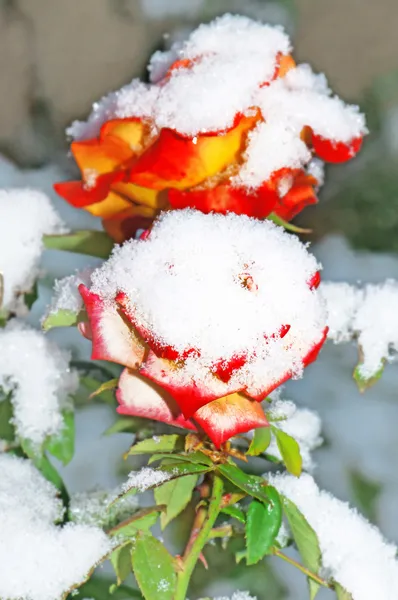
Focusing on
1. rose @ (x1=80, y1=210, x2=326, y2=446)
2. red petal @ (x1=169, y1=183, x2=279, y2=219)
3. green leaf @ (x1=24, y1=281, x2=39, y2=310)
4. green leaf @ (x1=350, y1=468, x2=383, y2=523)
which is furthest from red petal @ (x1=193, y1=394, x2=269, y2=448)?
green leaf @ (x1=350, y1=468, x2=383, y2=523)

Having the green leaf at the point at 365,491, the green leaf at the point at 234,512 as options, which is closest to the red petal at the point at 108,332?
the green leaf at the point at 234,512

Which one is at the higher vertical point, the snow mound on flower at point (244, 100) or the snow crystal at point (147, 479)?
the snow mound on flower at point (244, 100)

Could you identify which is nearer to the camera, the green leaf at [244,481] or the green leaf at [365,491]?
the green leaf at [244,481]

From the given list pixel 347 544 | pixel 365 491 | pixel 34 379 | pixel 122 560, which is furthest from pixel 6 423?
pixel 365 491

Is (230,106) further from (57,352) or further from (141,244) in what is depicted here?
(57,352)

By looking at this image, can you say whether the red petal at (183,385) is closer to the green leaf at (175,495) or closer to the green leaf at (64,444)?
the green leaf at (175,495)

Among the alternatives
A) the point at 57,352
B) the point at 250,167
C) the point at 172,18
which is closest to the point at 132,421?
the point at 57,352

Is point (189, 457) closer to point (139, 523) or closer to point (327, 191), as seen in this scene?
point (139, 523)
